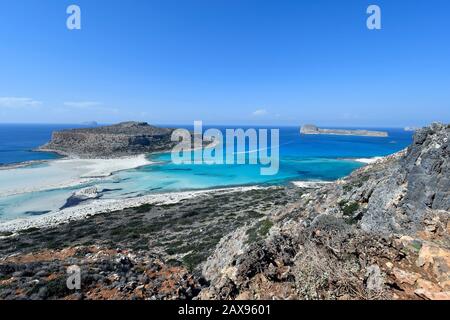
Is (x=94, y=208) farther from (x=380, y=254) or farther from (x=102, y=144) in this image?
(x=102, y=144)

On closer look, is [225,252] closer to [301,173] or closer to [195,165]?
[301,173]

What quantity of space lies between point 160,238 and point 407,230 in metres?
19.1

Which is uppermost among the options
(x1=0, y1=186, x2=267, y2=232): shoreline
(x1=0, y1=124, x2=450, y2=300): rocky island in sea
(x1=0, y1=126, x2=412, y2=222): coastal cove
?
(x1=0, y1=124, x2=450, y2=300): rocky island in sea

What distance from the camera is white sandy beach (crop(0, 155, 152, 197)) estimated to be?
160 ft

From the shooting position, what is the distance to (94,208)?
119ft

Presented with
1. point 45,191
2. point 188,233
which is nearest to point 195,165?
point 45,191

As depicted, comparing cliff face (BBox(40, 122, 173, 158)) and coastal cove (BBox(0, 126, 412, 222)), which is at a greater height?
cliff face (BBox(40, 122, 173, 158))

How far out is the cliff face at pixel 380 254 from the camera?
264 inches

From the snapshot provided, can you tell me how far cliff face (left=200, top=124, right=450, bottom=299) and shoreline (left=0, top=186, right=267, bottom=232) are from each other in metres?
28.4

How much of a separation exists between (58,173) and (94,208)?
1278 inches

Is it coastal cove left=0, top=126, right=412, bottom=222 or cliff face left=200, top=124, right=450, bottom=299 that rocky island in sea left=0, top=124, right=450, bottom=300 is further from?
coastal cove left=0, top=126, right=412, bottom=222

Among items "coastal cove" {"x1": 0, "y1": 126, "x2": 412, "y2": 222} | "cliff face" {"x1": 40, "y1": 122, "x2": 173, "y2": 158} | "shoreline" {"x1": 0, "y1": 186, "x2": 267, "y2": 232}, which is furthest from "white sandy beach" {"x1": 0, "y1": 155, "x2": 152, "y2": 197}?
"shoreline" {"x1": 0, "y1": 186, "x2": 267, "y2": 232}

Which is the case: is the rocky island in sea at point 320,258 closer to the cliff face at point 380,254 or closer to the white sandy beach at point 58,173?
the cliff face at point 380,254
